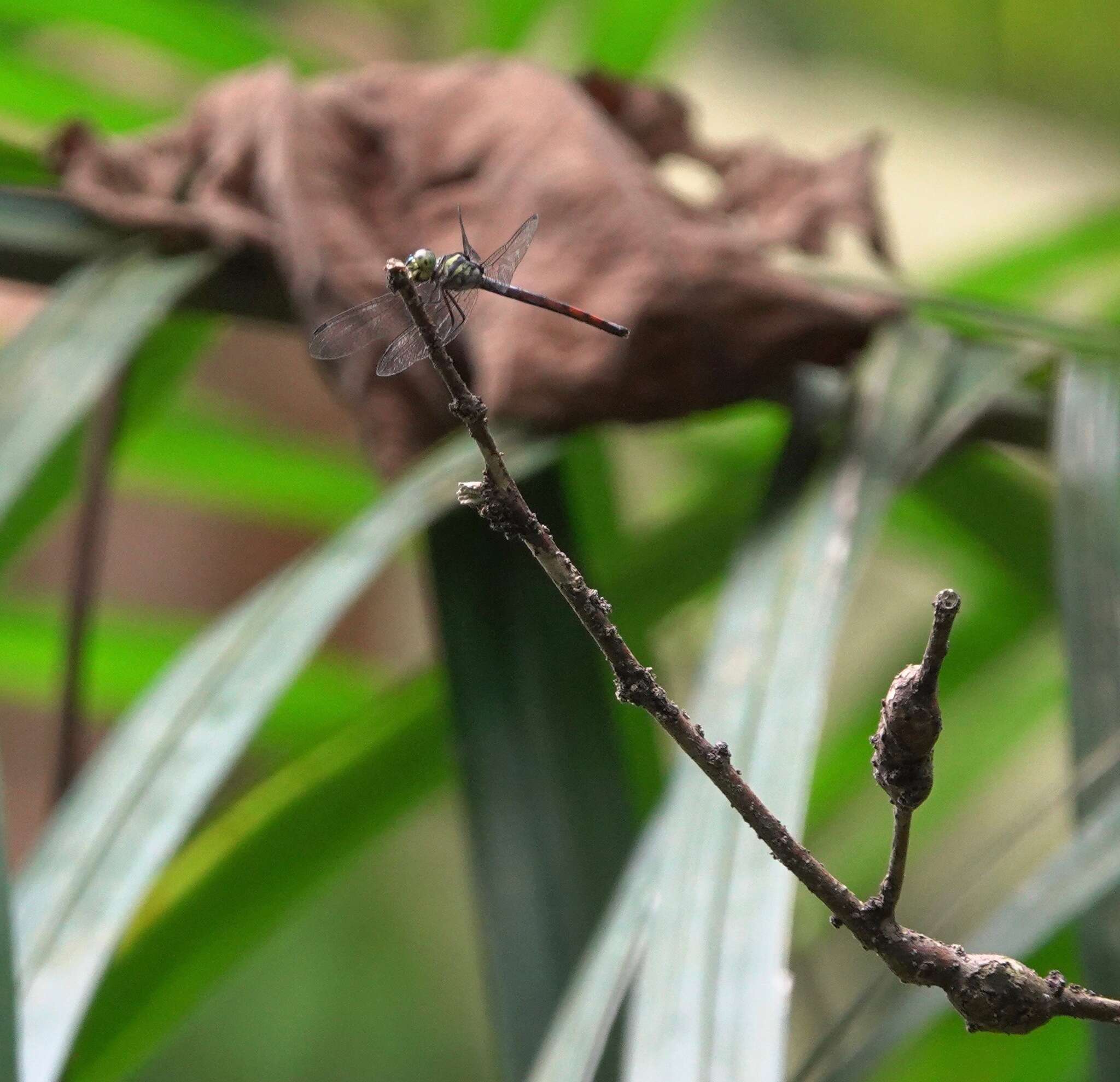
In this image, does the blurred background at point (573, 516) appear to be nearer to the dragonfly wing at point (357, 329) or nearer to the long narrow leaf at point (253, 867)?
the long narrow leaf at point (253, 867)

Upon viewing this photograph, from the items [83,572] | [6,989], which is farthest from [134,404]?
[6,989]

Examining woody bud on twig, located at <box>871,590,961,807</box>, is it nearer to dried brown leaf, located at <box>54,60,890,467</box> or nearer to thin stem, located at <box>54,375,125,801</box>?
dried brown leaf, located at <box>54,60,890,467</box>

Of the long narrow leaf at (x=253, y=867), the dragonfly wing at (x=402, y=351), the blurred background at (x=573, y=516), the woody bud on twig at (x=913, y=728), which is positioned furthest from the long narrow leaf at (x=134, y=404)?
the woody bud on twig at (x=913, y=728)

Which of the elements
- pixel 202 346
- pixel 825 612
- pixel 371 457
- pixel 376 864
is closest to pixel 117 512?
pixel 376 864

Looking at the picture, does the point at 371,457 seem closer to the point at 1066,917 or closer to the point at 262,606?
the point at 262,606

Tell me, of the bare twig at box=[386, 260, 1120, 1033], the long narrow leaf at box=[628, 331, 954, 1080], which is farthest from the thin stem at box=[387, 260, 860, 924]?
the long narrow leaf at box=[628, 331, 954, 1080]

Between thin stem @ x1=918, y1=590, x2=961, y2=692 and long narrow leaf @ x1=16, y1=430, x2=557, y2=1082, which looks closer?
thin stem @ x1=918, y1=590, x2=961, y2=692
